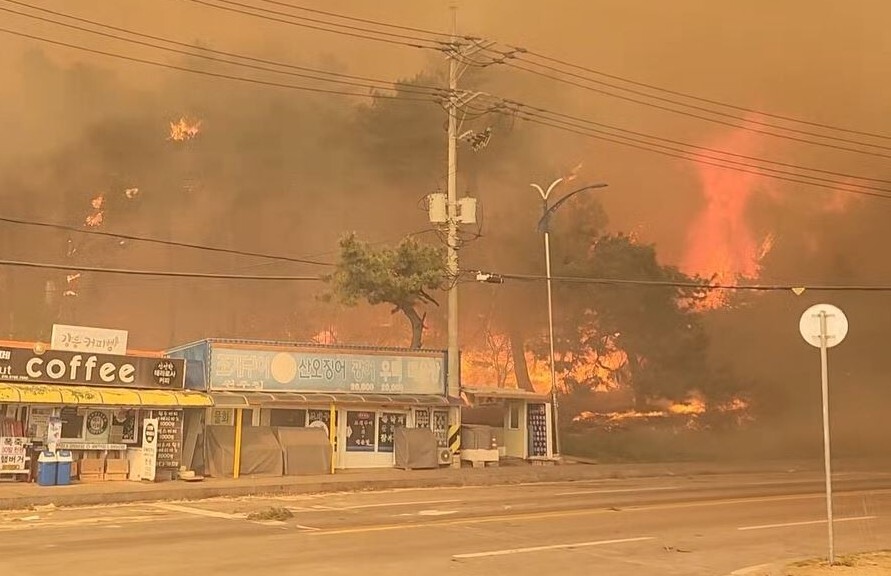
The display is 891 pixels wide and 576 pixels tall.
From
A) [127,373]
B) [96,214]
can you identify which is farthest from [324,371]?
[96,214]

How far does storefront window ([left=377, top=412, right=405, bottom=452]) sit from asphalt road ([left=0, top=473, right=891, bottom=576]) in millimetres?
8979

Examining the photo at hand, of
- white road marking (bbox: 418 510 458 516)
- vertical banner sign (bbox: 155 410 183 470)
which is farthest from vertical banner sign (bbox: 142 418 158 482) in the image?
white road marking (bbox: 418 510 458 516)

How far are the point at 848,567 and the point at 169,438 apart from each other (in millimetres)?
19624

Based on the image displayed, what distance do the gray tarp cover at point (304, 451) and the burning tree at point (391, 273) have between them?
14.1 m

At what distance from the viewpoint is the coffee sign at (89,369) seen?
81.4 feet

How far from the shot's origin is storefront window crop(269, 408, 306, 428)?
1159 inches

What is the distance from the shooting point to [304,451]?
2788 centimetres

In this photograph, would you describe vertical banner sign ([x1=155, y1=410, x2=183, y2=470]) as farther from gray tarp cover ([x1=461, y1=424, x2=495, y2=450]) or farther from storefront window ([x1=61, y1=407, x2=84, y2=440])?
gray tarp cover ([x1=461, y1=424, x2=495, y2=450])

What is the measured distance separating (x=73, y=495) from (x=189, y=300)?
8290 cm

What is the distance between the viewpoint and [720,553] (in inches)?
483

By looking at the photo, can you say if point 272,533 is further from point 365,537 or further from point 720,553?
point 720,553

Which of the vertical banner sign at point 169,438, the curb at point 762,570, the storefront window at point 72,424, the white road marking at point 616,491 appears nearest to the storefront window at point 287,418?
the vertical banner sign at point 169,438

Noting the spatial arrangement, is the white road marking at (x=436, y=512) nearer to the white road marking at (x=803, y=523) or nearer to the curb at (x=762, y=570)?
the white road marking at (x=803, y=523)

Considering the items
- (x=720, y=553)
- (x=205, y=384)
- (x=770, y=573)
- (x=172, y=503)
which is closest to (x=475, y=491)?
(x=172, y=503)
